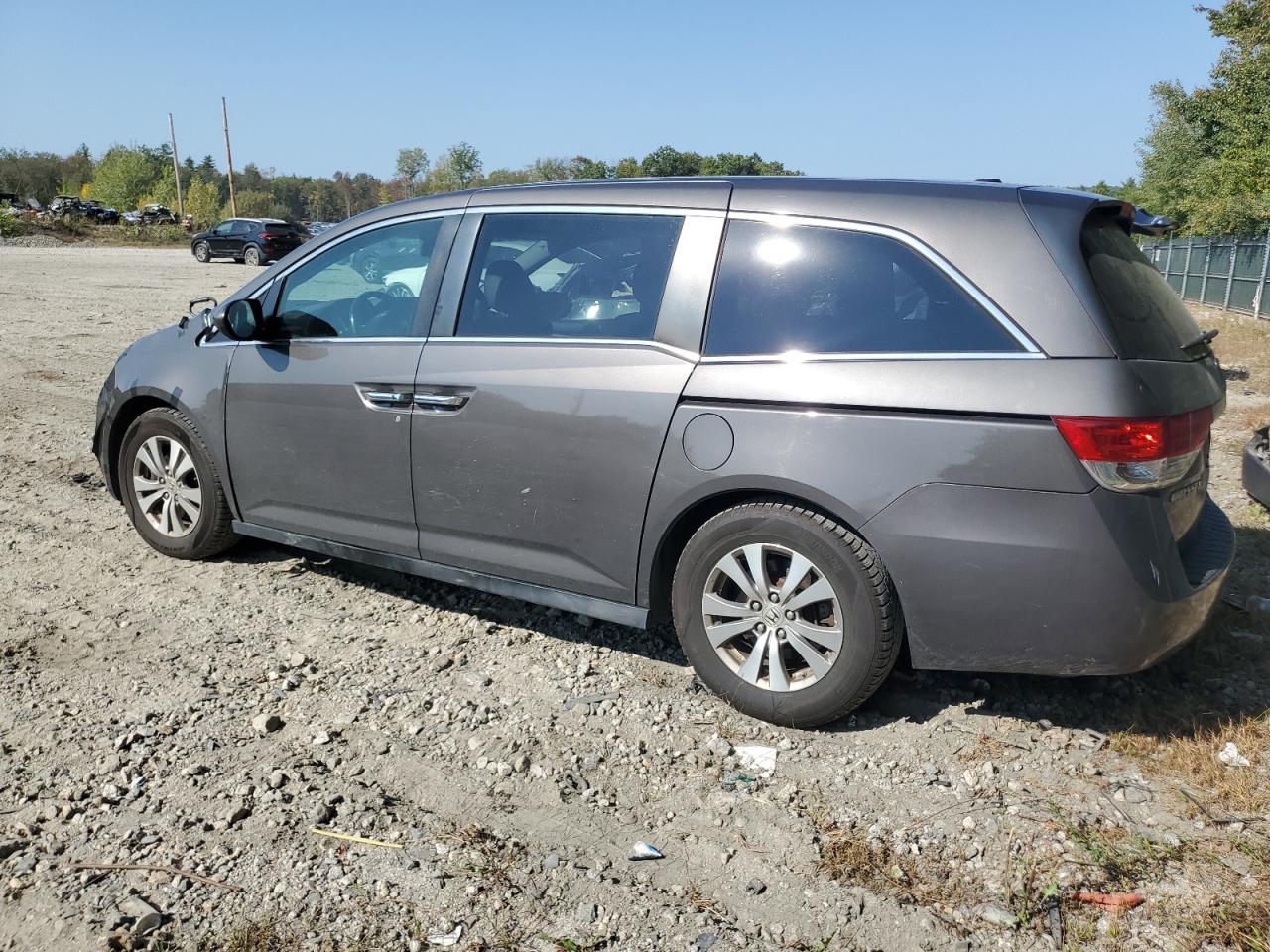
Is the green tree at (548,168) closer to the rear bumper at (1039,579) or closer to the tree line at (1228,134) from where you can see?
the tree line at (1228,134)

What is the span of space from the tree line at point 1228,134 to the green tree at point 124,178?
76761 millimetres

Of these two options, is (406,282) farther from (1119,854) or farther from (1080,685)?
(1119,854)

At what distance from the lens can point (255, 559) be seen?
5.40 m

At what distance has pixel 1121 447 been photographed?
3.09m

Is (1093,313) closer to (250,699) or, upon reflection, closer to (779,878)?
(779,878)

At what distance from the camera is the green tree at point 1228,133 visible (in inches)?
1319

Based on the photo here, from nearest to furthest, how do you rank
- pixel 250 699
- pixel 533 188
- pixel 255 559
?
pixel 250 699 → pixel 533 188 → pixel 255 559

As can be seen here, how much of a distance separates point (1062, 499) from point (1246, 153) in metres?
39.8

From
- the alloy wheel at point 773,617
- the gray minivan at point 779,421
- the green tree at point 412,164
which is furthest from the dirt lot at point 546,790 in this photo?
the green tree at point 412,164

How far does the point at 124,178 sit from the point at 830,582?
96818mm

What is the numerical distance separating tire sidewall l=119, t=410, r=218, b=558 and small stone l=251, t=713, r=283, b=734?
5.60 feet

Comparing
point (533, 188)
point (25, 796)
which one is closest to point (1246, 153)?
point (533, 188)

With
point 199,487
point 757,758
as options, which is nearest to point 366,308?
point 199,487

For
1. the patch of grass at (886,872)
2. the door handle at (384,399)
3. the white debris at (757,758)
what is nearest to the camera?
the patch of grass at (886,872)
